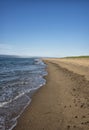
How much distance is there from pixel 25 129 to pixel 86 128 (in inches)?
95.6

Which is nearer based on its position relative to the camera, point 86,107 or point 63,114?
point 63,114

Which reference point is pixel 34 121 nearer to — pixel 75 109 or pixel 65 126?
Answer: pixel 65 126

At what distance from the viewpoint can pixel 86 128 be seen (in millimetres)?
6102

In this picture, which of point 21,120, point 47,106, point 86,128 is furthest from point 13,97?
point 86,128

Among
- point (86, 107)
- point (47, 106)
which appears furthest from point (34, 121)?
point (86, 107)

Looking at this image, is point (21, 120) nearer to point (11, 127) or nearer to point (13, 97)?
point (11, 127)

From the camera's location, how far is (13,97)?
1084cm

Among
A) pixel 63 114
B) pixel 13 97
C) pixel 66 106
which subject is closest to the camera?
pixel 63 114

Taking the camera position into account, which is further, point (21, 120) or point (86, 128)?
point (21, 120)

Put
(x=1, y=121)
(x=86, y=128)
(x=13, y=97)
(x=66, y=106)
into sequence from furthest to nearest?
(x=13, y=97) < (x=66, y=106) < (x=1, y=121) < (x=86, y=128)

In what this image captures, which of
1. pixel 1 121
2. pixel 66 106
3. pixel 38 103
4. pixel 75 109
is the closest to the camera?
pixel 1 121

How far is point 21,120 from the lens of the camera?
7.04m

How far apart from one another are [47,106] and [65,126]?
2.79 m

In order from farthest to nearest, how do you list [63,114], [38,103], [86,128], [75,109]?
[38,103]
[75,109]
[63,114]
[86,128]
